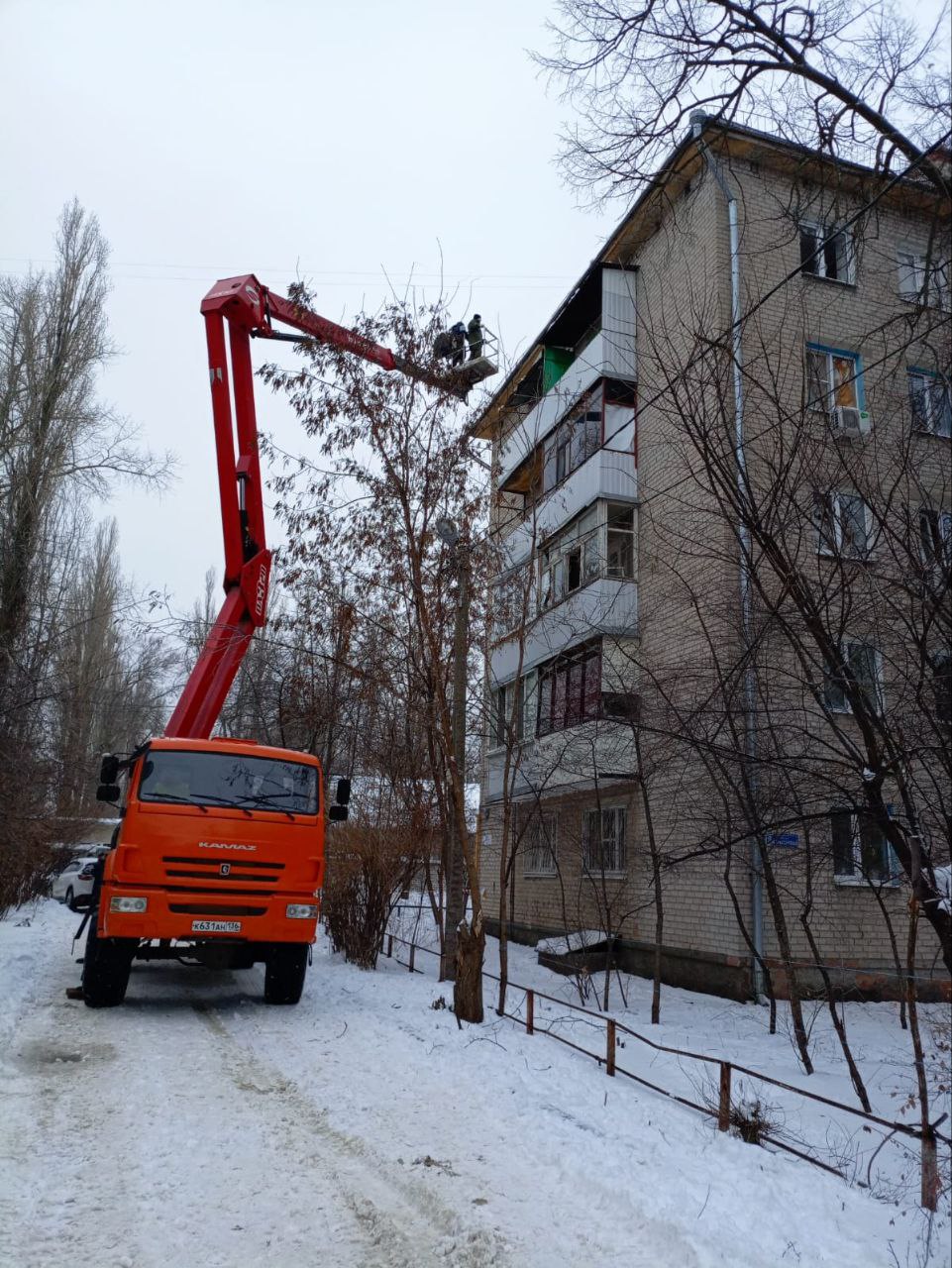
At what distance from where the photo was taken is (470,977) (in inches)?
353

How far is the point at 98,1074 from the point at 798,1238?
4.76m

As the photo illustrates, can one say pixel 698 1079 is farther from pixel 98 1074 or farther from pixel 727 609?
pixel 98 1074

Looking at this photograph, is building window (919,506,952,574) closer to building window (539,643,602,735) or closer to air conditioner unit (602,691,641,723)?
air conditioner unit (602,691,641,723)

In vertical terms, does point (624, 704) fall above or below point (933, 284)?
below

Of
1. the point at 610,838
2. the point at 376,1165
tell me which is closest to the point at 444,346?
the point at 376,1165

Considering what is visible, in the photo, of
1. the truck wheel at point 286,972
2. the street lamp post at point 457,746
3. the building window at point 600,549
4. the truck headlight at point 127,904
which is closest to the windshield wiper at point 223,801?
the truck headlight at point 127,904

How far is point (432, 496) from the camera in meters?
10.4

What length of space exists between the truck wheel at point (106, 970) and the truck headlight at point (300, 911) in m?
1.50

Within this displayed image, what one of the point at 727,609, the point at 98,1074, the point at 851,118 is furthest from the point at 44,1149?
the point at 851,118

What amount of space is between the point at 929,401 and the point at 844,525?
1.19 meters

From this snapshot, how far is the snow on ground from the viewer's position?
396cm

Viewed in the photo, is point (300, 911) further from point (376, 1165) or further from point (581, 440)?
point (581, 440)

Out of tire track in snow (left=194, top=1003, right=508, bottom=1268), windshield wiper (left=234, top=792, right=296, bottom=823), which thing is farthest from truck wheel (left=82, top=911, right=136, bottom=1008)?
tire track in snow (left=194, top=1003, right=508, bottom=1268)

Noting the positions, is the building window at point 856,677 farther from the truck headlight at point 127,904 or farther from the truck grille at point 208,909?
the truck headlight at point 127,904
